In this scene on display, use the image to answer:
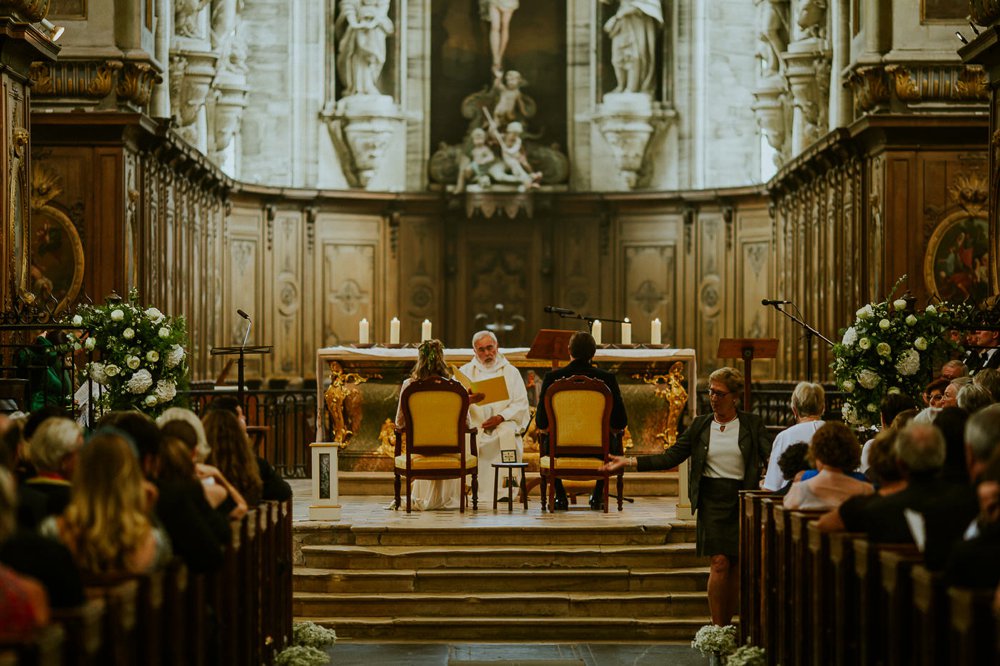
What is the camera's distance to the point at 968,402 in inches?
302

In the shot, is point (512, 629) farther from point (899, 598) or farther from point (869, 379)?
point (899, 598)

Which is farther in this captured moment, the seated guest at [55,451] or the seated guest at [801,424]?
the seated guest at [801,424]

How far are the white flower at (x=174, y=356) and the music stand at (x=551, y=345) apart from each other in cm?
284

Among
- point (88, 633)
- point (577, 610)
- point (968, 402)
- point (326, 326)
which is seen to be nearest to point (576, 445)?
point (577, 610)

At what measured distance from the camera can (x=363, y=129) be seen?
21219 mm

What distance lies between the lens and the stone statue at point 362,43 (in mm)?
21047

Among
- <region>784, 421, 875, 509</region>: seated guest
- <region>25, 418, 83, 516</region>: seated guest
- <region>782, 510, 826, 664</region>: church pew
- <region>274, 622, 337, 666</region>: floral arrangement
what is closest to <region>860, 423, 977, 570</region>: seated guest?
<region>782, 510, 826, 664</region>: church pew

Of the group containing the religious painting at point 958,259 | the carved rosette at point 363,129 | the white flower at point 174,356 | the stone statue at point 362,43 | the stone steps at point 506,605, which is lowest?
the stone steps at point 506,605

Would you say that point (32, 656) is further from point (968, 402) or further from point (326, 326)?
point (326, 326)

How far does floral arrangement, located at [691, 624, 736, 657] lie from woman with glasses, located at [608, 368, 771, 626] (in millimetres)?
176

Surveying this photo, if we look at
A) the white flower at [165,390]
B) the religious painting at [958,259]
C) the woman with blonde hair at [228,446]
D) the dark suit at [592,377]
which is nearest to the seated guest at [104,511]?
the woman with blonde hair at [228,446]

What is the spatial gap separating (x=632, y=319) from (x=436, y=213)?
2984mm

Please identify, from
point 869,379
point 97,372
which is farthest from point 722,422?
point 97,372

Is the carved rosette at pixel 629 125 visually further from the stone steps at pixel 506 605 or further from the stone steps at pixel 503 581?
the stone steps at pixel 506 605
